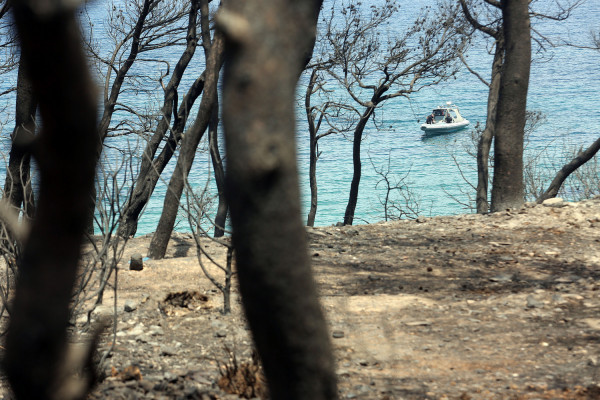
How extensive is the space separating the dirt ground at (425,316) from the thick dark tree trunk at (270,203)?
2116mm

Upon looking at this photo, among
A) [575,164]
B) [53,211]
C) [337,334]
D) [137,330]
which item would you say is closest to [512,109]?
[575,164]

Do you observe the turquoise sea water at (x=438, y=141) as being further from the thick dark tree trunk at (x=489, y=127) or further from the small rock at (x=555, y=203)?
the small rock at (x=555, y=203)

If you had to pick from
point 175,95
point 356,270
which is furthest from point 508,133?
point 175,95

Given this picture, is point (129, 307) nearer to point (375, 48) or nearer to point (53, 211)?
point (53, 211)

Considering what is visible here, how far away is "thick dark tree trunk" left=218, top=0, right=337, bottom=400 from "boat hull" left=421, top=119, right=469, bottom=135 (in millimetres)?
32531

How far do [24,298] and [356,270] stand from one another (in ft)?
18.5

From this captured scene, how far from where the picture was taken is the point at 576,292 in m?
5.58

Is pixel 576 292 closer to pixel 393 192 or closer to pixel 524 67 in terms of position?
pixel 524 67

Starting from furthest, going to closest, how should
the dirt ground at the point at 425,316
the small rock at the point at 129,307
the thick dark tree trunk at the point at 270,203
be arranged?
the small rock at the point at 129,307 → the dirt ground at the point at 425,316 → the thick dark tree trunk at the point at 270,203

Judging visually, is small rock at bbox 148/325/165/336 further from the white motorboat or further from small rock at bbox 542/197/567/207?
the white motorboat

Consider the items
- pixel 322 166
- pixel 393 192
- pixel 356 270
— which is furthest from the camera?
pixel 393 192

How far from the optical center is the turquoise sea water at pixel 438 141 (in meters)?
32.4

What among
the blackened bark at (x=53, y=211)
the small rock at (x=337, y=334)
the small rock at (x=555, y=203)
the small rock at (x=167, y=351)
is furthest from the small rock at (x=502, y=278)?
the blackened bark at (x=53, y=211)

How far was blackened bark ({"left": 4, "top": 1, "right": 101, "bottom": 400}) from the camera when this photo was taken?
1.48 meters
